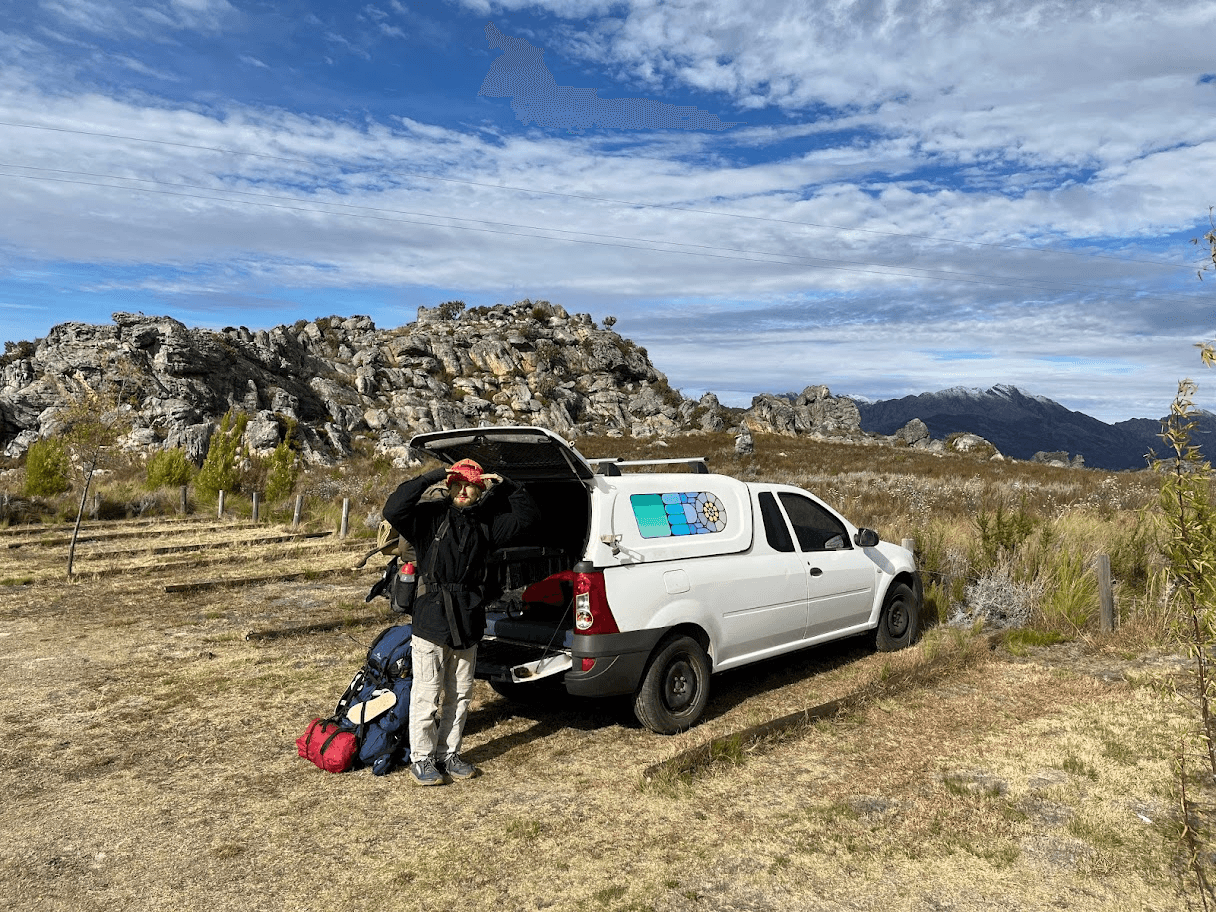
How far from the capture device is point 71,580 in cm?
1277

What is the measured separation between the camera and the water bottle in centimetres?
530

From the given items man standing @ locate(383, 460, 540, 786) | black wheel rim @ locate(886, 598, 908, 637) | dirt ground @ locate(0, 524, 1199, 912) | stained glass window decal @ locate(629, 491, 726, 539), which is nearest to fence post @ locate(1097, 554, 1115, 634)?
dirt ground @ locate(0, 524, 1199, 912)

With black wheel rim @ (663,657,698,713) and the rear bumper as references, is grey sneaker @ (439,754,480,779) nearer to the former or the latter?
the rear bumper

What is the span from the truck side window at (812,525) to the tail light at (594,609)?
2349 mm

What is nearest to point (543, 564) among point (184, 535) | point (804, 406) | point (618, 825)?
point (618, 825)

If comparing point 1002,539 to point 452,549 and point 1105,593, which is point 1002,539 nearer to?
point 1105,593

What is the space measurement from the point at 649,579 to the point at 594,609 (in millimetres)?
493

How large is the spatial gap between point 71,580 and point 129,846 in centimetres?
1022

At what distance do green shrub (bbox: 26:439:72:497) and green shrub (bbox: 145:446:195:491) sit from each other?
9.01 feet

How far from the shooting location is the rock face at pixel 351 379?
166 feet

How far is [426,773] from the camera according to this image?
5.16 metres

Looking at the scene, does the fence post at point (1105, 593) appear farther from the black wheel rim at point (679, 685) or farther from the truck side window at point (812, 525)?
the black wheel rim at point (679, 685)

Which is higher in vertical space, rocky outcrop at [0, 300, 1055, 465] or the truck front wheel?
rocky outcrop at [0, 300, 1055, 465]

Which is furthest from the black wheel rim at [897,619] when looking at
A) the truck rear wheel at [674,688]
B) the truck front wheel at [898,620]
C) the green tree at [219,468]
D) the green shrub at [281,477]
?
the green shrub at [281,477]
